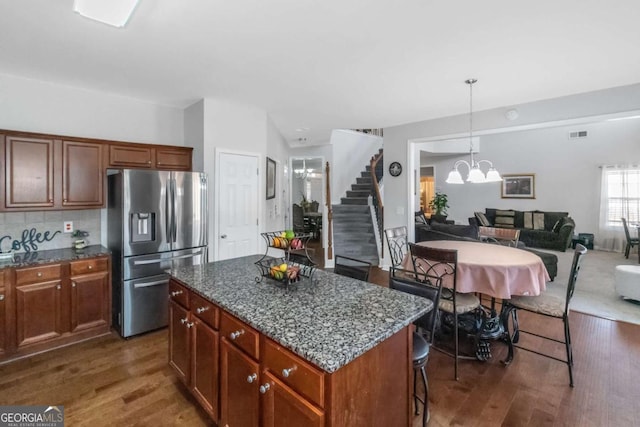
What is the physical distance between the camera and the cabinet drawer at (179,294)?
1.97m

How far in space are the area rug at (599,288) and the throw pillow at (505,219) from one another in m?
1.51

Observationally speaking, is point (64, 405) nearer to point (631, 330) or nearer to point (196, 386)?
point (196, 386)

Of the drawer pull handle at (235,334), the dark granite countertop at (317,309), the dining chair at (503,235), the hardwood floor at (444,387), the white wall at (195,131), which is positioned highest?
the white wall at (195,131)

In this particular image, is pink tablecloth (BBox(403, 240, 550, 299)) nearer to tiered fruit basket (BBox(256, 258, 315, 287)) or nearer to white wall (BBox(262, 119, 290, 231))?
tiered fruit basket (BBox(256, 258, 315, 287))

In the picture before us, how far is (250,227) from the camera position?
163 inches

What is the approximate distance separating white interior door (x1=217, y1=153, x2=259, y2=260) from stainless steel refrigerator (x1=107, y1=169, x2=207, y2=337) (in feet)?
1.59

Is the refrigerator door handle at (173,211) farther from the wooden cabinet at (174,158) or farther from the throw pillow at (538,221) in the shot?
the throw pillow at (538,221)

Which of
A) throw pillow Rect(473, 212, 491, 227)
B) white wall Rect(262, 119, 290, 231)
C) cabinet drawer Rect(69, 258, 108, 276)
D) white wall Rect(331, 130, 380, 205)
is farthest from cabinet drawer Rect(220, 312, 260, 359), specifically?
throw pillow Rect(473, 212, 491, 227)

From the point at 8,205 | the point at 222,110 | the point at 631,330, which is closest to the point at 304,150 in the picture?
the point at 222,110

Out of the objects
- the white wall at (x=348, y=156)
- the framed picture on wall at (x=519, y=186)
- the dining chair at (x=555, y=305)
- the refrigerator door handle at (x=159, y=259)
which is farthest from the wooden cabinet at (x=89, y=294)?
the framed picture on wall at (x=519, y=186)

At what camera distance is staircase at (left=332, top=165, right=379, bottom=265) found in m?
6.34

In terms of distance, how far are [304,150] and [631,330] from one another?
22.2ft

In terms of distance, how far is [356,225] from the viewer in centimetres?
703

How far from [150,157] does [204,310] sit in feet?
8.05
